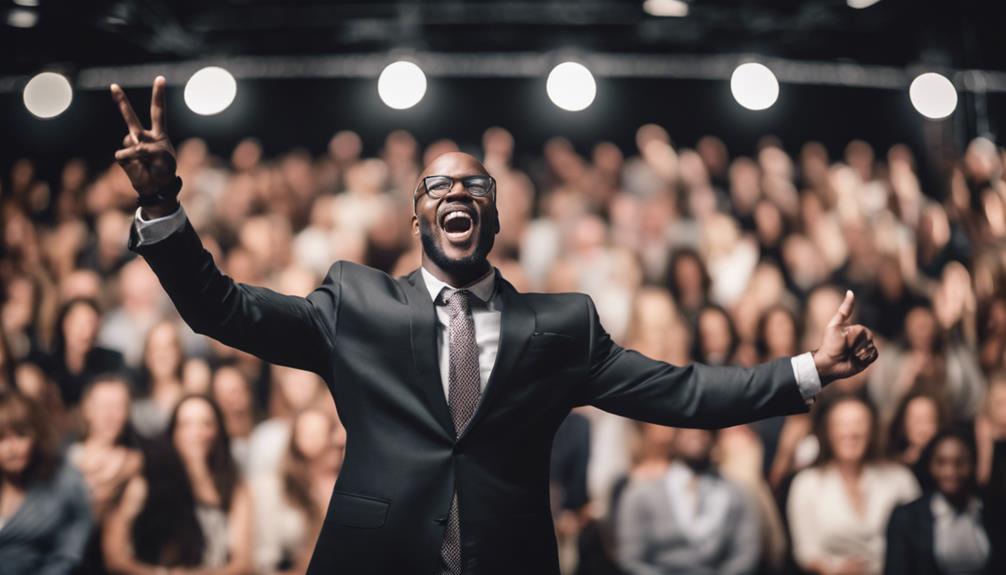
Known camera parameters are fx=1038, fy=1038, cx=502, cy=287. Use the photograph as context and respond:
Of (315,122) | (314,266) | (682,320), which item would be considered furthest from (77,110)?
(682,320)

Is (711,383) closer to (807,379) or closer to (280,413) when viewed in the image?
(807,379)

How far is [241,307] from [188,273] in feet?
0.41

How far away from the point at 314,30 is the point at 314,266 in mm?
2995

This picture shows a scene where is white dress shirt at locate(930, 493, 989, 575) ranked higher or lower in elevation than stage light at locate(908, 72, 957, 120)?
lower

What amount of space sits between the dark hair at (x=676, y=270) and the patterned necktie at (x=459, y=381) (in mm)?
3416

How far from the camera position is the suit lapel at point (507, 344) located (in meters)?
1.90

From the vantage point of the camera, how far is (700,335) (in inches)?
186

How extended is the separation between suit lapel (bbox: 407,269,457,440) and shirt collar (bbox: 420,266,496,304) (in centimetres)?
3

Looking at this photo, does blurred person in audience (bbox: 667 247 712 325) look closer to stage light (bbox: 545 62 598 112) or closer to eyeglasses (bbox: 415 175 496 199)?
stage light (bbox: 545 62 598 112)

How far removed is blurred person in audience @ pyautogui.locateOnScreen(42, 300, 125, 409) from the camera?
15.1 ft

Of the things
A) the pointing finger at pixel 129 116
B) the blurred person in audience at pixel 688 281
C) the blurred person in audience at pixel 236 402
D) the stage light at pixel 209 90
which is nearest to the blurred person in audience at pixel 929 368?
the blurred person in audience at pixel 688 281

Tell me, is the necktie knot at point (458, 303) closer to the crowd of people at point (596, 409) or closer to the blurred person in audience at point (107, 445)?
the crowd of people at point (596, 409)

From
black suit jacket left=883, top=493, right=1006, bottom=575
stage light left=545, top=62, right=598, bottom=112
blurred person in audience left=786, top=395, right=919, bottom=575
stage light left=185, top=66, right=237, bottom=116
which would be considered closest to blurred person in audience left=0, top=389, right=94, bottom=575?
blurred person in audience left=786, top=395, right=919, bottom=575

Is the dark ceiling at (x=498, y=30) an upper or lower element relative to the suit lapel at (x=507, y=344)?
upper
